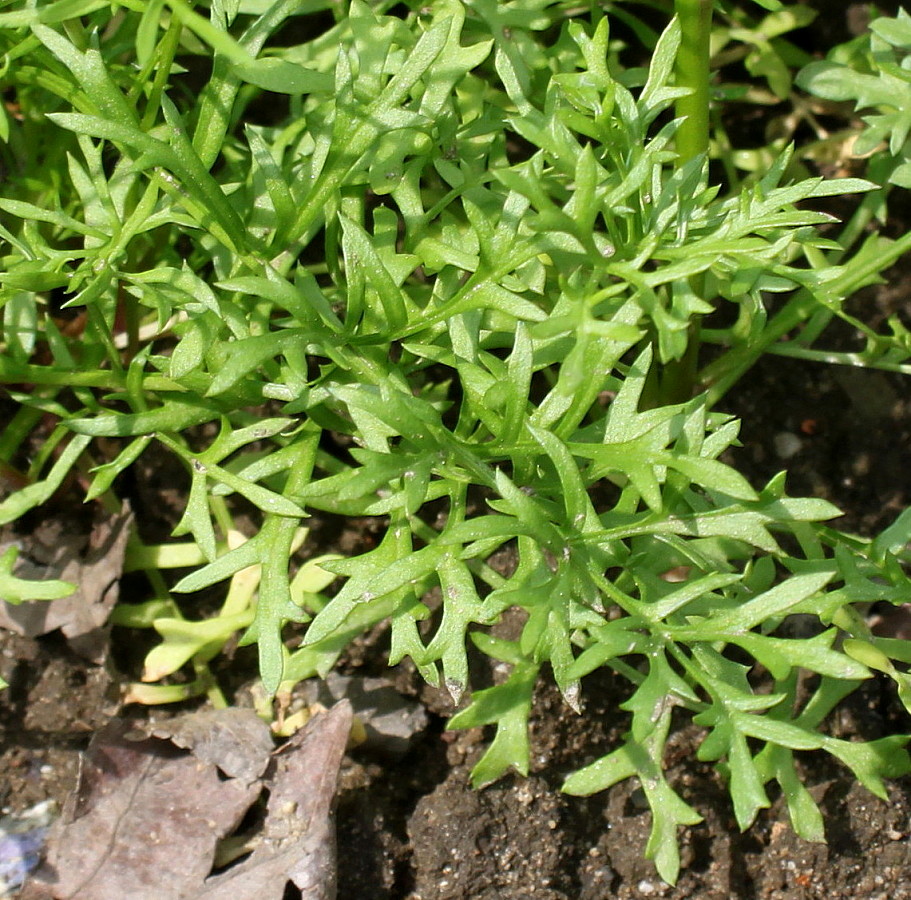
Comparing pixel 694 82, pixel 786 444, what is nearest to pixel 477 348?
pixel 694 82

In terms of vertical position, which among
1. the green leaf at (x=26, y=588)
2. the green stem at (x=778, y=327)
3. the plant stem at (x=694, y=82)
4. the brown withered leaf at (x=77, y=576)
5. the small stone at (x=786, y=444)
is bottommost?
the small stone at (x=786, y=444)

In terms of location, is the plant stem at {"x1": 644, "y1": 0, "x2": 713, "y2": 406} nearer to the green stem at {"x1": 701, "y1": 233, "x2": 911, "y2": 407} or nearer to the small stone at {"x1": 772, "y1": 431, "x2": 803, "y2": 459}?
the green stem at {"x1": 701, "y1": 233, "x2": 911, "y2": 407}

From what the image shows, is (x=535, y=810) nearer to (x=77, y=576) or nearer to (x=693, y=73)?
(x=77, y=576)

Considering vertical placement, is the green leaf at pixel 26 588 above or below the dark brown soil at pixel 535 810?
above

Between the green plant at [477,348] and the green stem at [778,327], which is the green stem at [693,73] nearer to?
the green plant at [477,348]

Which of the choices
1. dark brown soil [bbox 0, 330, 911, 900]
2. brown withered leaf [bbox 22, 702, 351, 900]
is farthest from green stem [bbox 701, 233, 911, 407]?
brown withered leaf [bbox 22, 702, 351, 900]

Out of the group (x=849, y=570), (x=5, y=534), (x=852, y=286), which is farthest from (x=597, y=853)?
(x=5, y=534)

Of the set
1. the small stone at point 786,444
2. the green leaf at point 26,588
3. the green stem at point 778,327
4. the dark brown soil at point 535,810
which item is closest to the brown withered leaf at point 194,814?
the dark brown soil at point 535,810

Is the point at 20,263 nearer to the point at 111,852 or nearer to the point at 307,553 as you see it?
the point at 307,553

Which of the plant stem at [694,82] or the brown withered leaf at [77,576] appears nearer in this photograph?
the plant stem at [694,82]
